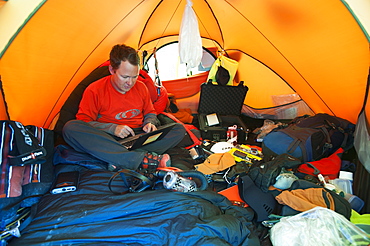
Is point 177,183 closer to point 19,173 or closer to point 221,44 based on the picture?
point 19,173

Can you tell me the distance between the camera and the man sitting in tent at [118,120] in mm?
1637

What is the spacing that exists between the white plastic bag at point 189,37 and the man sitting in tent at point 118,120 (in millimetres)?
453

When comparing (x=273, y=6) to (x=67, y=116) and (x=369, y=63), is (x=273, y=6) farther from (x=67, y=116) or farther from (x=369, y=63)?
(x=67, y=116)

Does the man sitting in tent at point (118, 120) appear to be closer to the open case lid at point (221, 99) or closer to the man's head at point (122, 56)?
the man's head at point (122, 56)

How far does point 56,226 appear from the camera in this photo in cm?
116

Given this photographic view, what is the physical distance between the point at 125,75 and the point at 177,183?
784 mm

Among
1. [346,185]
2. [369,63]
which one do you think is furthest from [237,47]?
[346,185]

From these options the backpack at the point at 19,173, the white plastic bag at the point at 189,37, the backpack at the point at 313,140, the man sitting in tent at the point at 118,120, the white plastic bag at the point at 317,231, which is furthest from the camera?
the white plastic bag at the point at 189,37

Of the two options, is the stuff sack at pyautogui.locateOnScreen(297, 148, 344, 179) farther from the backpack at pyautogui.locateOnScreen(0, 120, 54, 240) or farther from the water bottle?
the backpack at pyautogui.locateOnScreen(0, 120, 54, 240)

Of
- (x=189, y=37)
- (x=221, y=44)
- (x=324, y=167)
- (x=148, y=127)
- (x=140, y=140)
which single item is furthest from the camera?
(x=221, y=44)

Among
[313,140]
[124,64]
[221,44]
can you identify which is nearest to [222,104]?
[221,44]

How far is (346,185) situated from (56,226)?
1.64 metres

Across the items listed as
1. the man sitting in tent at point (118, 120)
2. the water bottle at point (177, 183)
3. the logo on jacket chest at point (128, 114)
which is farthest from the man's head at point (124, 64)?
the water bottle at point (177, 183)

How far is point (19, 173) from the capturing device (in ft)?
4.27
